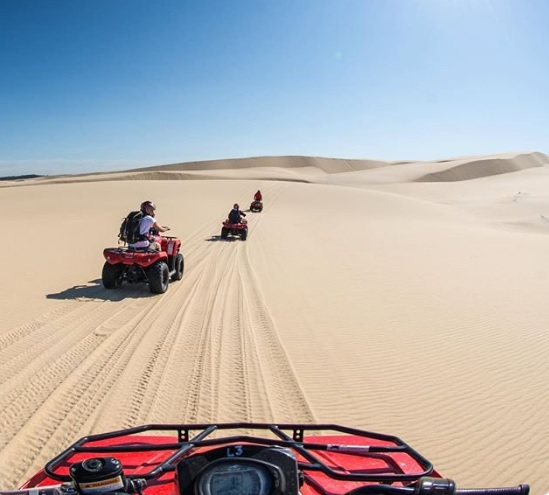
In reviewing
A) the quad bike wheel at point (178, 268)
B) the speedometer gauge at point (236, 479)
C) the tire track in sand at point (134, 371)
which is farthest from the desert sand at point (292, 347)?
the speedometer gauge at point (236, 479)

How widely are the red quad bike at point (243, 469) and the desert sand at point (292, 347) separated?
1319mm

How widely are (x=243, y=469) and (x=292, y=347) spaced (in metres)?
4.19

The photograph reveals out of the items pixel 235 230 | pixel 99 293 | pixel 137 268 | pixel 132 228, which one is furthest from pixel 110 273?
pixel 235 230

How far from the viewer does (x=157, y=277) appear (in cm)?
784

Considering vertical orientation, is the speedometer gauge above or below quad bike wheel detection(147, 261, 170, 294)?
above

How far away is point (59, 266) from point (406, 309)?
7365 millimetres

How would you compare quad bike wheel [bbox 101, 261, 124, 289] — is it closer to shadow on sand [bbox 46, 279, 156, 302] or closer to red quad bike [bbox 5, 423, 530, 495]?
shadow on sand [bbox 46, 279, 156, 302]

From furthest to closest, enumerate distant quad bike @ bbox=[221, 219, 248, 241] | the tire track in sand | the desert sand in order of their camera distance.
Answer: distant quad bike @ bbox=[221, 219, 248, 241]
the desert sand
the tire track in sand

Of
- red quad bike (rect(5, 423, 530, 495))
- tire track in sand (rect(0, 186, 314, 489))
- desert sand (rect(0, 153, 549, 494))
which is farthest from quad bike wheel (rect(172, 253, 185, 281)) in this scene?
red quad bike (rect(5, 423, 530, 495))

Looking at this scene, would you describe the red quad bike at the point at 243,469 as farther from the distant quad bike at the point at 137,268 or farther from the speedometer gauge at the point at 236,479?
the distant quad bike at the point at 137,268

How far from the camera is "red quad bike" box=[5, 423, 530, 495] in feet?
5.32

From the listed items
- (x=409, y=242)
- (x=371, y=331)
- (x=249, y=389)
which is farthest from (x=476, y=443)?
(x=409, y=242)

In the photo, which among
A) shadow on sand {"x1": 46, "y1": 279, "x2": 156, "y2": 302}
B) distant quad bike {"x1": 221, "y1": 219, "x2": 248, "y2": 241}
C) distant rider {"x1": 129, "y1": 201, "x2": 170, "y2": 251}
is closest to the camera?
shadow on sand {"x1": 46, "y1": 279, "x2": 156, "y2": 302}

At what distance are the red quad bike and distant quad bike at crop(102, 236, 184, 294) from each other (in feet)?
17.6
